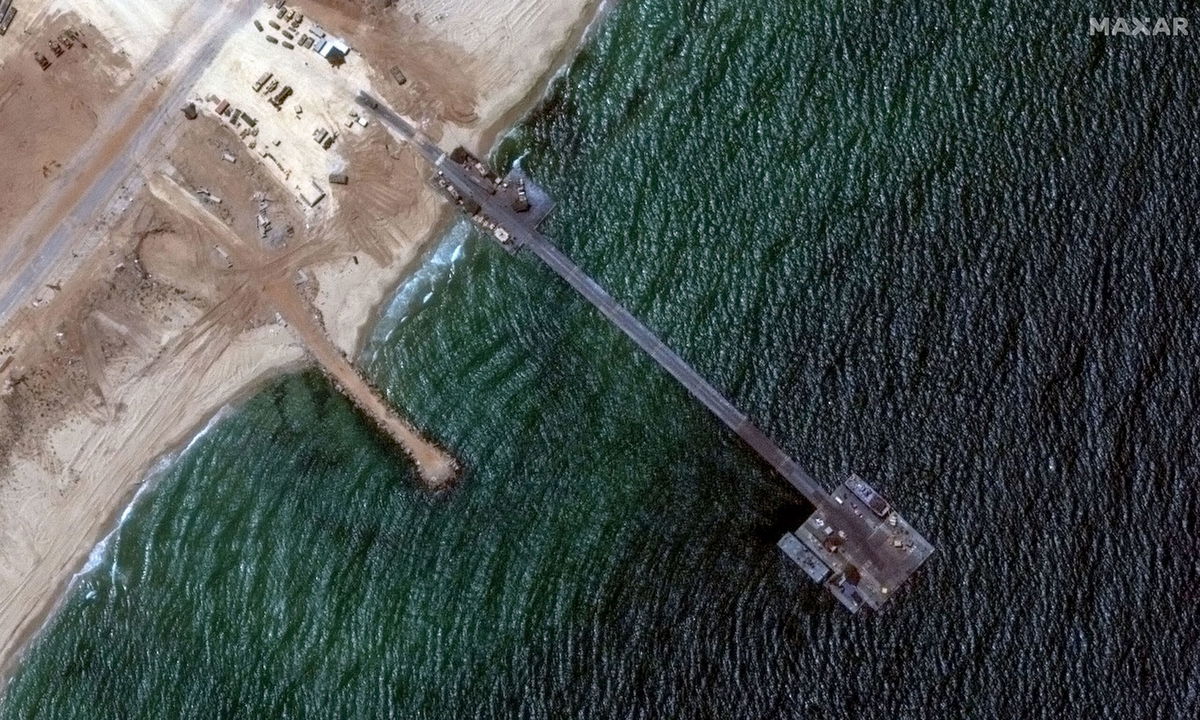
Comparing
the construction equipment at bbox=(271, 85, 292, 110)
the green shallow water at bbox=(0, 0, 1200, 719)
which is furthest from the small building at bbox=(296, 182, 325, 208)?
the green shallow water at bbox=(0, 0, 1200, 719)

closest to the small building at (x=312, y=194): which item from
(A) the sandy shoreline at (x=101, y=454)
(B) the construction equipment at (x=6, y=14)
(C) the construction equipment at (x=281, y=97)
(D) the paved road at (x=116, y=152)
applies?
(A) the sandy shoreline at (x=101, y=454)

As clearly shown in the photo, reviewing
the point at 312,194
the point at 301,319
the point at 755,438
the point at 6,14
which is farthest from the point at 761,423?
the point at 6,14

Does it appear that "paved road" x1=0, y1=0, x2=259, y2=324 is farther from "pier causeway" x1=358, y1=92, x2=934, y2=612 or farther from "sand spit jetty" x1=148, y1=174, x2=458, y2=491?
"pier causeway" x1=358, y1=92, x2=934, y2=612

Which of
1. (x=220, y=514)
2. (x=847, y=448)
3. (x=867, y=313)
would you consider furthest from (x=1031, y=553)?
(x=220, y=514)

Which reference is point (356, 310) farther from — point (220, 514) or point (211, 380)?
point (220, 514)

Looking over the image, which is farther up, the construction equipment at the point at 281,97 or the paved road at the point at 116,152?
the construction equipment at the point at 281,97

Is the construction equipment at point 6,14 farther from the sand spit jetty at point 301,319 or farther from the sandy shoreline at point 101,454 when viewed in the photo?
the sandy shoreline at point 101,454
